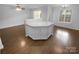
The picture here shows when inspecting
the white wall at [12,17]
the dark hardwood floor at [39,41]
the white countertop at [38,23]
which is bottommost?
the dark hardwood floor at [39,41]

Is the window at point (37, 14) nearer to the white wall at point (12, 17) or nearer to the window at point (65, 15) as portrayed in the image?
the white wall at point (12, 17)

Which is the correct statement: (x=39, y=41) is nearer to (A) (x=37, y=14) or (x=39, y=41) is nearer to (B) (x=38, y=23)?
(B) (x=38, y=23)

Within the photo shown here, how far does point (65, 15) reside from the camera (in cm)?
137

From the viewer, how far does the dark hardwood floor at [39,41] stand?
1386 mm

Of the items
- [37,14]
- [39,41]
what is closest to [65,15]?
[37,14]

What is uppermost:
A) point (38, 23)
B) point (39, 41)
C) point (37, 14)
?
point (37, 14)

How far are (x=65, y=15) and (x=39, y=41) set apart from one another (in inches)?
20.2

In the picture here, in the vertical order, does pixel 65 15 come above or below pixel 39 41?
above

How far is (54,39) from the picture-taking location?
55.2 inches

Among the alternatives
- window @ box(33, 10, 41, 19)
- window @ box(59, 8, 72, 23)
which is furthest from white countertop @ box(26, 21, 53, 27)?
window @ box(59, 8, 72, 23)

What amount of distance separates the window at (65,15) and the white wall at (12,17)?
494 mm

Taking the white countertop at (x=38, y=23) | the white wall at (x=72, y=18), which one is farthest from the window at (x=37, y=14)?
the white wall at (x=72, y=18)

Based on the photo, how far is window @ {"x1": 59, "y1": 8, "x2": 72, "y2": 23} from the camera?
4.43ft
